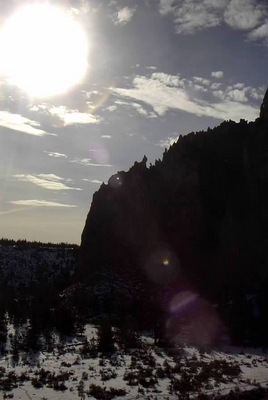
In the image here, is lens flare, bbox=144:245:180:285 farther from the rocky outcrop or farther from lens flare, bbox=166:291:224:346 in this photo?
the rocky outcrop

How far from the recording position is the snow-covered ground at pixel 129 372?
19750mm

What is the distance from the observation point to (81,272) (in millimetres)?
58594

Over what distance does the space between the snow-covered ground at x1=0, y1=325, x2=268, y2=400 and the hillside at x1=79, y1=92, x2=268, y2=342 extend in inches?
870

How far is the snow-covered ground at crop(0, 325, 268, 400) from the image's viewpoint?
64.8 feet

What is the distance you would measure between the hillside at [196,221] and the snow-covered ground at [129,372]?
22.1 meters

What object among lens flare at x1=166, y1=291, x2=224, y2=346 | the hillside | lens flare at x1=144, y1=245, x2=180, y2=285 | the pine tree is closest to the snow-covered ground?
the pine tree

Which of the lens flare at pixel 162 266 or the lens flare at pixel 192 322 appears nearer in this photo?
the lens flare at pixel 192 322

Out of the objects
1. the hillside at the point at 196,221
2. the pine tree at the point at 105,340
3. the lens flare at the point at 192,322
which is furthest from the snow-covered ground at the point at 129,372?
the hillside at the point at 196,221

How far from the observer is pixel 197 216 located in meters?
55.2

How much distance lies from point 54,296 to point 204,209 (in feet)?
71.9

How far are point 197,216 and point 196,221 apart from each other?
662mm

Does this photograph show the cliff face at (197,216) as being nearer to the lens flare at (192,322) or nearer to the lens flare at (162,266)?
the lens flare at (162,266)

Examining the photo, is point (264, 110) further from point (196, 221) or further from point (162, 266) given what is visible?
point (162, 266)

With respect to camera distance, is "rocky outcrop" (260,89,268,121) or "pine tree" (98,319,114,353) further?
"rocky outcrop" (260,89,268,121)
